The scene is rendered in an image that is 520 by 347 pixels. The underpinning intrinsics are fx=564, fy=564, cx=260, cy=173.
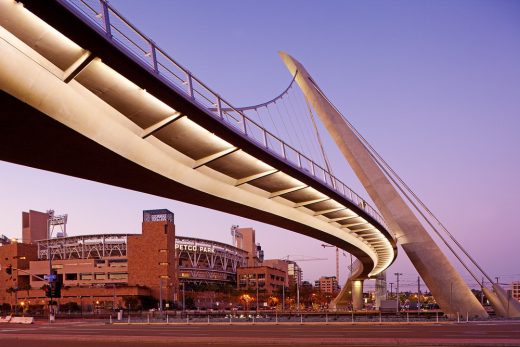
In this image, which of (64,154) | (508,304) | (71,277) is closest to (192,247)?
(71,277)

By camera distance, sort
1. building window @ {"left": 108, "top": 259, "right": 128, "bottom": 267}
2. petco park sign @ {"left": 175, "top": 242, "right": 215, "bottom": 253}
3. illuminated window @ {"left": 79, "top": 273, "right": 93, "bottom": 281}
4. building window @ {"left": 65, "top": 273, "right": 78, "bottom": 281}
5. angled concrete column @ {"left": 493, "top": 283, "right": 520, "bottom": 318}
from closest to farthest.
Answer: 1. angled concrete column @ {"left": 493, "top": 283, "right": 520, "bottom": 318}
2. building window @ {"left": 108, "top": 259, "right": 128, "bottom": 267}
3. illuminated window @ {"left": 79, "top": 273, "right": 93, "bottom": 281}
4. building window @ {"left": 65, "top": 273, "right": 78, "bottom": 281}
5. petco park sign @ {"left": 175, "top": 242, "right": 215, "bottom": 253}

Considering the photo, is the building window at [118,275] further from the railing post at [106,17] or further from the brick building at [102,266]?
the railing post at [106,17]

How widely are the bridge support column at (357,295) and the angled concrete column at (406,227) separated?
56147mm

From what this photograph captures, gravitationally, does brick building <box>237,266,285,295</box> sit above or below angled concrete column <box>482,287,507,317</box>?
below

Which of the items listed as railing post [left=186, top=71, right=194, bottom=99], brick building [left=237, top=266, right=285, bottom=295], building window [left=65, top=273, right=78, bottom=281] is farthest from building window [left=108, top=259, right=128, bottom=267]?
railing post [left=186, top=71, right=194, bottom=99]

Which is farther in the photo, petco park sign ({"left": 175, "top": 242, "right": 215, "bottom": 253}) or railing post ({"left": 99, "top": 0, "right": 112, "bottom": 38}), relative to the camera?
petco park sign ({"left": 175, "top": 242, "right": 215, "bottom": 253})

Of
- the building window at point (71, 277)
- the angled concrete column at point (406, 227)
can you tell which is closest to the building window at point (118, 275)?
the building window at point (71, 277)

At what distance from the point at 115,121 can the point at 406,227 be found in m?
28.7

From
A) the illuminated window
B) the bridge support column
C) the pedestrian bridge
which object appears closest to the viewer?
the pedestrian bridge

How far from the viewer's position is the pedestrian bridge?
A: 41.5 ft

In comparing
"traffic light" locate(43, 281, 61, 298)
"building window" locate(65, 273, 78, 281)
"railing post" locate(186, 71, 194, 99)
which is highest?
"railing post" locate(186, 71, 194, 99)

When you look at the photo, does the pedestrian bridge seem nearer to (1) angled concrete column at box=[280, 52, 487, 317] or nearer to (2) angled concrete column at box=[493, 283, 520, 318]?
(1) angled concrete column at box=[280, 52, 487, 317]

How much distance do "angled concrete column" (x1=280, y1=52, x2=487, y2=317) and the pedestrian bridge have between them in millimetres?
13677

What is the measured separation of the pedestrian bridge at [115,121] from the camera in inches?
498
